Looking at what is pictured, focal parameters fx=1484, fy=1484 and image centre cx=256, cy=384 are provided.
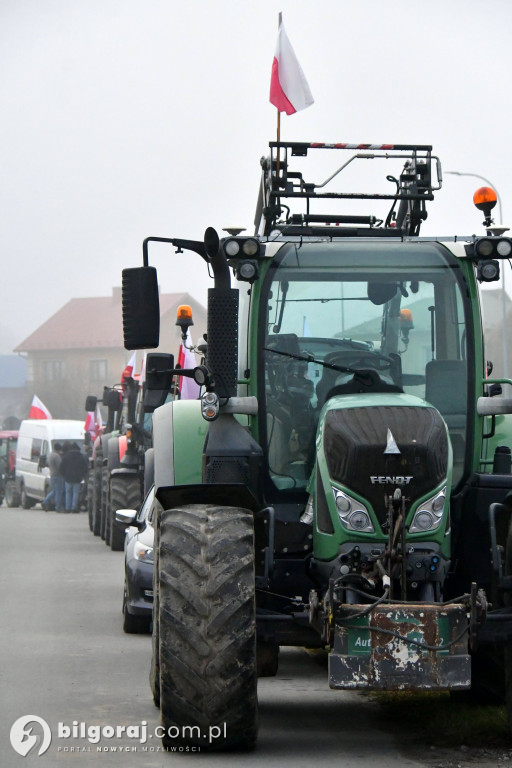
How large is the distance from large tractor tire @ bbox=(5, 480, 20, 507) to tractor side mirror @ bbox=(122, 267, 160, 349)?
40.8m

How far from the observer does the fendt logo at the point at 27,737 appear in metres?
7.66

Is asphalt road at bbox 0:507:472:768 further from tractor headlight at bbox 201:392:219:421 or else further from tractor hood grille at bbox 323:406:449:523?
tractor headlight at bbox 201:392:219:421

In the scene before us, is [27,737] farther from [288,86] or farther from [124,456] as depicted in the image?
[124,456]

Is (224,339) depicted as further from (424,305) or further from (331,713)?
(331,713)

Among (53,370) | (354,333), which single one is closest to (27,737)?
(354,333)

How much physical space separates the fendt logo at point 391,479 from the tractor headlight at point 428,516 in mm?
154

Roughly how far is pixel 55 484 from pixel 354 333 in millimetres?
33709

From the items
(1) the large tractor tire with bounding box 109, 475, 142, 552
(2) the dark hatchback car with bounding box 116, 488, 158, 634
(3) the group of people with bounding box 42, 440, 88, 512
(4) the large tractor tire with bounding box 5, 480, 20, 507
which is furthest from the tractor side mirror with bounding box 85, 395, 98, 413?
(2) the dark hatchback car with bounding box 116, 488, 158, 634

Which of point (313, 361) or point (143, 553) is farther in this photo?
point (143, 553)

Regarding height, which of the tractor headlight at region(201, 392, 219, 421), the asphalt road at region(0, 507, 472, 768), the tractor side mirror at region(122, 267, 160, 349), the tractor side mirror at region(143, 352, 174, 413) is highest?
the tractor side mirror at region(122, 267, 160, 349)

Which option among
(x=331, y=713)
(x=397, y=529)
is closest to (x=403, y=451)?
(x=397, y=529)

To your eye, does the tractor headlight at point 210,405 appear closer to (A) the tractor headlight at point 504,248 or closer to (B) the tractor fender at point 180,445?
(B) the tractor fender at point 180,445

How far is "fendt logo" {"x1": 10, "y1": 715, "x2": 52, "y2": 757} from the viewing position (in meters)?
7.66

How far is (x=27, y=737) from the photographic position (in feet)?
26.1
